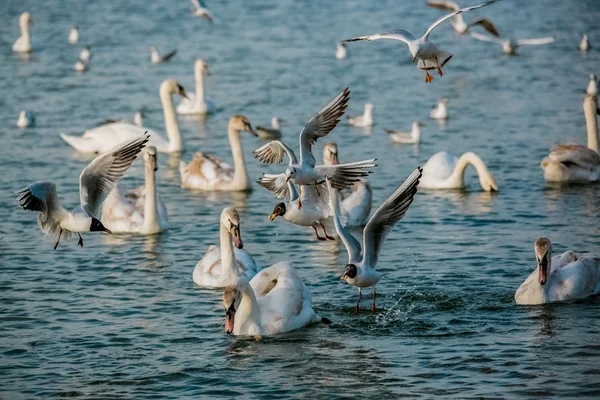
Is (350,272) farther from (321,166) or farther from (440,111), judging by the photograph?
(440,111)

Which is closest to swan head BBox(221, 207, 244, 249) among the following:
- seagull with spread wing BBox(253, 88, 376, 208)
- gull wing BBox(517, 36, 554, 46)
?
seagull with spread wing BBox(253, 88, 376, 208)

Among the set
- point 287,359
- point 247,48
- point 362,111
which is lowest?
point 287,359

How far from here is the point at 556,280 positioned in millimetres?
14727

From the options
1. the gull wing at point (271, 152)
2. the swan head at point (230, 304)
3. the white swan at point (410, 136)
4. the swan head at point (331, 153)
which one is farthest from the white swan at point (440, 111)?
the swan head at point (230, 304)

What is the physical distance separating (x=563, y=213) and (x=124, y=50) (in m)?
22.8

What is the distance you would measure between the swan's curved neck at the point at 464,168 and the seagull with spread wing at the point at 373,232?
6.96 metres

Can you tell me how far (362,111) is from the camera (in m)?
28.9

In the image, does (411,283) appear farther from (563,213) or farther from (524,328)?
(563,213)

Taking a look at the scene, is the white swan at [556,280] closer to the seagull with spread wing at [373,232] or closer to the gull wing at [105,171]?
the seagull with spread wing at [373,232]

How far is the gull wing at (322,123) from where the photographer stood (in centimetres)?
1470

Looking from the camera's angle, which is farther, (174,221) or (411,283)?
(174,221)

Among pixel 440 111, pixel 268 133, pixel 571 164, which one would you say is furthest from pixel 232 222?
pixel 440 111

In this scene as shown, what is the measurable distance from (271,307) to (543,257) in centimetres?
314

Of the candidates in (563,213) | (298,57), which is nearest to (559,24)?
(298,57)
